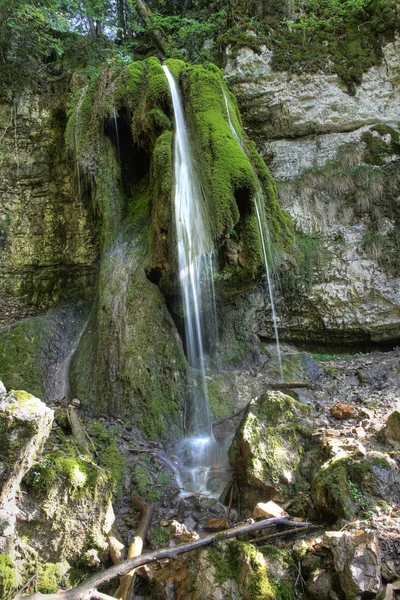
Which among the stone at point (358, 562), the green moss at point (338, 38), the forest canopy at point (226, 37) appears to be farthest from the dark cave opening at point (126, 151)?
the stone at point (358, 562)

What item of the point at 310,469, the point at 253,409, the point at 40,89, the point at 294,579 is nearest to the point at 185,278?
the point at 253,409

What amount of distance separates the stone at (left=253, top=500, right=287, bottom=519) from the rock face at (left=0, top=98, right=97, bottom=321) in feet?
22.0

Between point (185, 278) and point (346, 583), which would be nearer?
point (346, 583)

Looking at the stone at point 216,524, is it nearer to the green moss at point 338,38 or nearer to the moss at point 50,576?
the moss at point 50,576

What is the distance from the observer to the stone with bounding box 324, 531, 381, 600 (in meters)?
2.39

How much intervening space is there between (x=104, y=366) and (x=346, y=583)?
14.9 feet

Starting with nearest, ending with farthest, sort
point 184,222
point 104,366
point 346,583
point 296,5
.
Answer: point 346,583, point 104,366, point 184,222, point 296,5

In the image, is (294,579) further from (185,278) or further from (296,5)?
(296,5)

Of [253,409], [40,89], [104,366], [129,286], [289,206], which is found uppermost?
[40,89]

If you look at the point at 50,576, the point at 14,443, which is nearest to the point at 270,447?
the point at 50,576

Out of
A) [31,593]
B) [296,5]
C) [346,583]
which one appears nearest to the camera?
[346,583]

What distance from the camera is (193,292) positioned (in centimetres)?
695

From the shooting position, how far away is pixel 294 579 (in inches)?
107

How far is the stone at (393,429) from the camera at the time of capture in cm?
388
